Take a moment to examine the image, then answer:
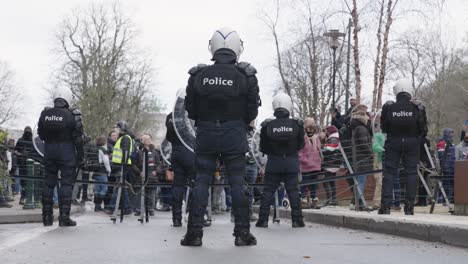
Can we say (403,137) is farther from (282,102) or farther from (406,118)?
(282,102)

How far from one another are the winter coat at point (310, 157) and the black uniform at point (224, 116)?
7.33m

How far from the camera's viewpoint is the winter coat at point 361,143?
1457cm

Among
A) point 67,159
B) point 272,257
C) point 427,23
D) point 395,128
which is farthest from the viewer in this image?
point 427,23

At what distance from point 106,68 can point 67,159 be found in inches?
1894

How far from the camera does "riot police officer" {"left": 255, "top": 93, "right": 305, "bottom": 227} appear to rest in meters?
11.3

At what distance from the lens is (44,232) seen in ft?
32.0

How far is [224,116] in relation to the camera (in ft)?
25.8

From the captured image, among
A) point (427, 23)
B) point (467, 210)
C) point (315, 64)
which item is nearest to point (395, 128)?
point (467, 210)

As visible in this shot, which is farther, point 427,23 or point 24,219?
point 427,23

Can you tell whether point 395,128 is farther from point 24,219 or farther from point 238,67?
point 24,219

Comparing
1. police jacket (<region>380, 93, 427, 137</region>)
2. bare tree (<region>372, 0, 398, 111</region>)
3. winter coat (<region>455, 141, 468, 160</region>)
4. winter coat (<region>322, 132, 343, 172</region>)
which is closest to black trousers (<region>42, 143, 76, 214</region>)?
police jacket (<region>380, 93, 427, 137</region>)

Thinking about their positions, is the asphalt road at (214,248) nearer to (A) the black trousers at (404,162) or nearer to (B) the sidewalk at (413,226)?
(B) the sidewalk at (413,226)

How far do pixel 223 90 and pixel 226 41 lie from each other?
0.57 meters

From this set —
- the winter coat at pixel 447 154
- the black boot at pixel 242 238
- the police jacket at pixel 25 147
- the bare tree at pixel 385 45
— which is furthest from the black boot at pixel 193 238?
the bare tree at pixel 385 45
